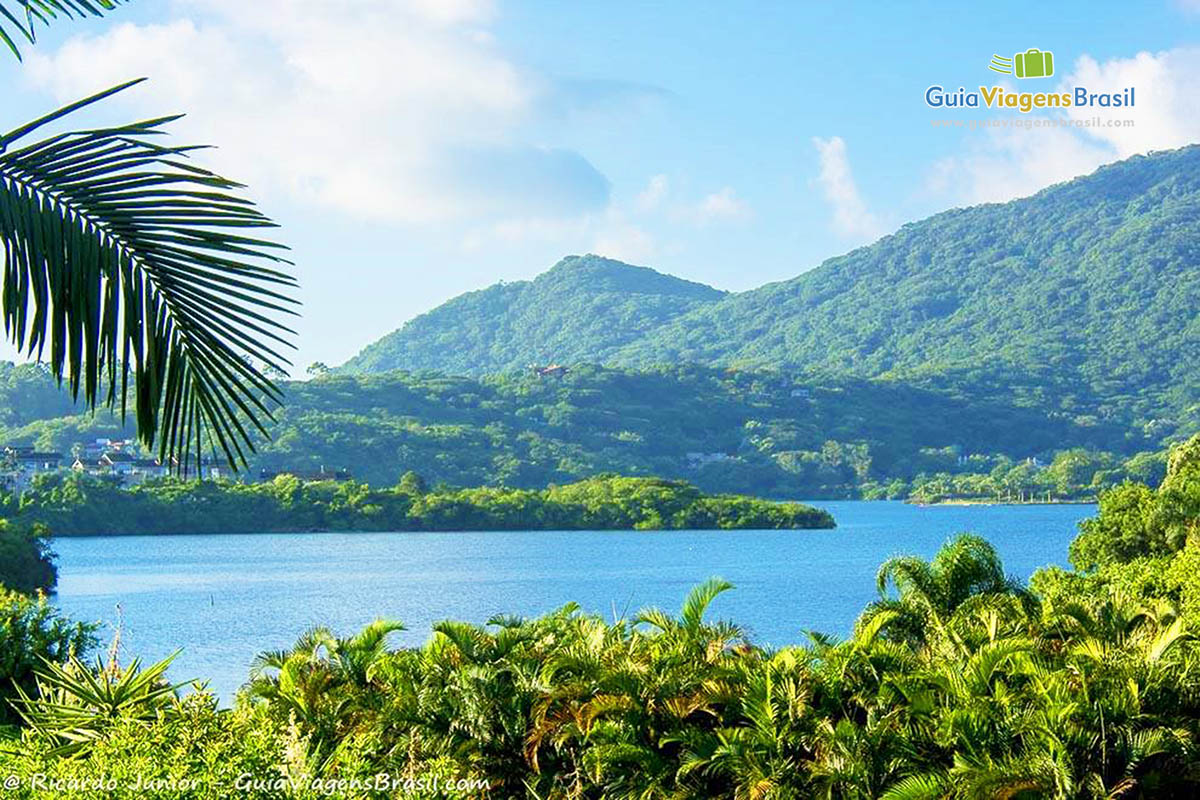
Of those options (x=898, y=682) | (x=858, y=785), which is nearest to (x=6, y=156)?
(x=858, y=785)

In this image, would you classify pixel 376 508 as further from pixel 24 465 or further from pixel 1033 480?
pixel 1033 480

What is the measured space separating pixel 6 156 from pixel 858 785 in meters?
8.53

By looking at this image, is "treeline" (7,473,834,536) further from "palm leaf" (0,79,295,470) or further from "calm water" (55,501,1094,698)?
"palm leaf" (0,79,295,470)

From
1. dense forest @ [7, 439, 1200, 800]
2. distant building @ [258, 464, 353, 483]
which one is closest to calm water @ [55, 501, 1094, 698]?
distant building @ [258, 464, 353, 483]

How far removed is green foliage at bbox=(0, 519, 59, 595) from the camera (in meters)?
46.6

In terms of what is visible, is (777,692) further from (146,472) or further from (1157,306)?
(1157,306)

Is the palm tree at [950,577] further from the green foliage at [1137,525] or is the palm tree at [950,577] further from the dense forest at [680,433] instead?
the dense forest at [680,433]

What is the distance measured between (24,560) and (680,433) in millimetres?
91840

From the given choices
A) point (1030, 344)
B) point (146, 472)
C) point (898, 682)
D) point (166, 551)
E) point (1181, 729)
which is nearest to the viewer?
point (1181, 729)

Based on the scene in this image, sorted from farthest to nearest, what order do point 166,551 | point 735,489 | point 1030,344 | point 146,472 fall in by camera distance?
point 1030,344 < point 735,489 < point 146,472 < point 166,551

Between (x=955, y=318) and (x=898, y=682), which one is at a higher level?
(x=955, y=318)

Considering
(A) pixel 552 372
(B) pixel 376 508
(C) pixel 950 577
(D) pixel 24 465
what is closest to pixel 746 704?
(C) pixel 950 577

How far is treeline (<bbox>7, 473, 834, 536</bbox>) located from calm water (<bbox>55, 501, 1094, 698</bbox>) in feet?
4.58

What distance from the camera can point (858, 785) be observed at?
10383 millimetres
